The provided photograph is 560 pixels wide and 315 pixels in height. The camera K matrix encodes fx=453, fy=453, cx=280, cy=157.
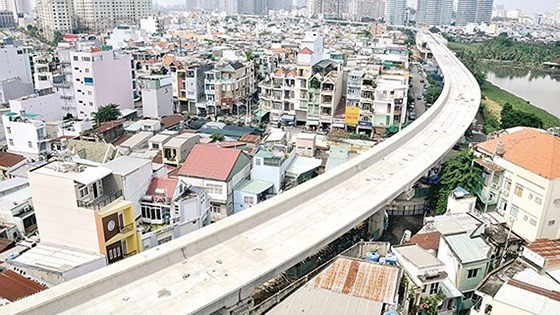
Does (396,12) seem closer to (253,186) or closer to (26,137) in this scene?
(26,137)

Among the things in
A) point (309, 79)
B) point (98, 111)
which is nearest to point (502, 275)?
point (309, 79)

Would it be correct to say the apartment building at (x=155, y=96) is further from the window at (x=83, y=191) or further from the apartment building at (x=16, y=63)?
the window at (x=83, y=191)

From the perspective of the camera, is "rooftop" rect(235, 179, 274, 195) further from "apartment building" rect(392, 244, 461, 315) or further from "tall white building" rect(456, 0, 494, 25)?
"tall white building" rect(456, 0, 494, 25)

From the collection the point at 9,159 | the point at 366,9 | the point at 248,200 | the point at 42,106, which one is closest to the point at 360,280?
the point at 248,200

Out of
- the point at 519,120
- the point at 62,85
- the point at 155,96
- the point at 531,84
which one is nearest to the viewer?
the point at 519,120

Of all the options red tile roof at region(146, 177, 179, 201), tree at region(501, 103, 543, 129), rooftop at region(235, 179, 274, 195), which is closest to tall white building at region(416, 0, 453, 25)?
tree at region(501, 103, 543, 129)

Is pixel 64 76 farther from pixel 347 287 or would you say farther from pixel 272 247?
pixel 347 287

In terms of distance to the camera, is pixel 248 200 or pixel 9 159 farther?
pixel 9 159
